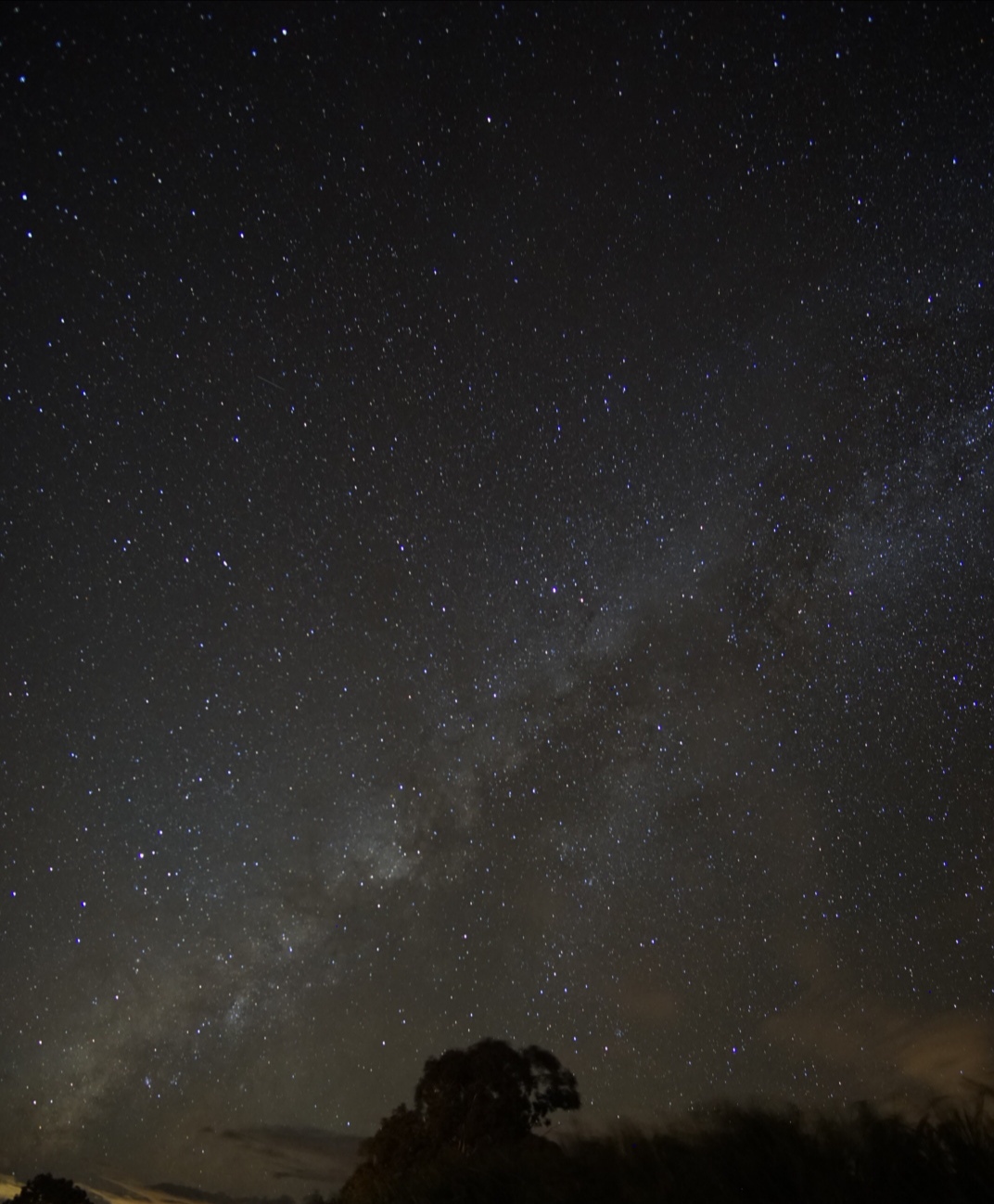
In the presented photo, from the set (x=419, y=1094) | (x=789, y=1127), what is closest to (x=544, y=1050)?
(x=419, y=1094)

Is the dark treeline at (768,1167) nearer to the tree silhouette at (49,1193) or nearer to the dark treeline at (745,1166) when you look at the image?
the dark treeline at (745,1166)

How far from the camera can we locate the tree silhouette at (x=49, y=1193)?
34.3 meters

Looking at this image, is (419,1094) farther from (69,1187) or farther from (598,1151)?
(69,1187)

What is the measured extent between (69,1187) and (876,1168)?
42319 millimetres

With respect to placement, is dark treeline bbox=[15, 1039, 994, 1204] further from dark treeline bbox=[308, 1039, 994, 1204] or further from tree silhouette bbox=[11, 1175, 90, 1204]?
tree silhouette bbox=[11, 1175, 90, 1204]

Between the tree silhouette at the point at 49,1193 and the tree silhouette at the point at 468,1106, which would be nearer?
the tree silhouette at the point at 468,1106

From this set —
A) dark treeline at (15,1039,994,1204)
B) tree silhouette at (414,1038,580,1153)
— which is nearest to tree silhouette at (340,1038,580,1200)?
tree silhouette at (414,1038,580,1153)

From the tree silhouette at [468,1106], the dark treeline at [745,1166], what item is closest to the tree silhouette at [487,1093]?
the tree silhouette at [468,1106]

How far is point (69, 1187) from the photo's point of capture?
35625mm

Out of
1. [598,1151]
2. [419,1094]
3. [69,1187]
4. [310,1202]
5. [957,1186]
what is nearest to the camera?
A: [957,1186]

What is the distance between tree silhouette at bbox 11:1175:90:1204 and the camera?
34.3 m

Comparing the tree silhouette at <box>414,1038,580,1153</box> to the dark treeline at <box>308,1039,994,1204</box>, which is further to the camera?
the tree silhouette at <box>414,1038,580,1153</box>

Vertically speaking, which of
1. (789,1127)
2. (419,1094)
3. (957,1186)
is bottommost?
(957,1186)

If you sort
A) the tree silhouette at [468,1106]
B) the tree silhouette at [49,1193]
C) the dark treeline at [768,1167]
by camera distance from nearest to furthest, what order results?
the dark treeline at [768,1167]
the tree silhouette at [468,1106]
the tree silhouette at [49,1193]
